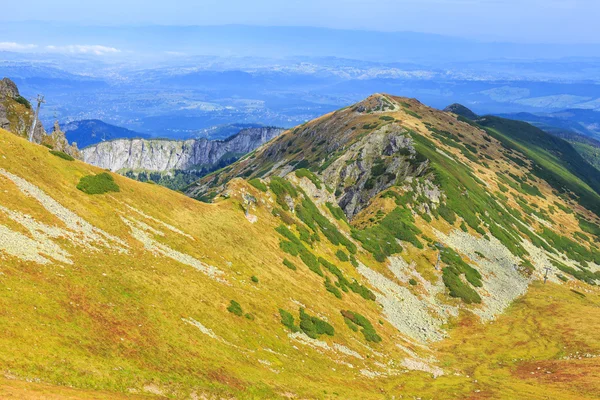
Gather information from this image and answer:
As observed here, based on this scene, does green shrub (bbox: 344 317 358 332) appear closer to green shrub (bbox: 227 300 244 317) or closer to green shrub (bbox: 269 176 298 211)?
green shrub (bbox: 227 300 244 317)

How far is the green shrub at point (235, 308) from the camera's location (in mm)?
39156

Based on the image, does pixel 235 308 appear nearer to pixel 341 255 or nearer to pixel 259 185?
pixel 259 185

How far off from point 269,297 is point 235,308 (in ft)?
24.4

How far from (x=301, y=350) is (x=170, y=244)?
1798 centimetres

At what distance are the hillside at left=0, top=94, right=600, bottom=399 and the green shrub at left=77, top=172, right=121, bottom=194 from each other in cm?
23

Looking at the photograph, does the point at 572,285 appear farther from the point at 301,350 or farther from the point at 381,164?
the point at 301,350

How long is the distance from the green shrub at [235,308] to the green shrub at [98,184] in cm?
2057

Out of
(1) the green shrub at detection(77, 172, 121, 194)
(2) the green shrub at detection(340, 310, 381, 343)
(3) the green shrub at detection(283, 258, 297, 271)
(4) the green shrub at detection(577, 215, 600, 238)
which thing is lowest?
(2) the green shrub at detection(340, 310, 381, 343)

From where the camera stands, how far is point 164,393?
24938mm

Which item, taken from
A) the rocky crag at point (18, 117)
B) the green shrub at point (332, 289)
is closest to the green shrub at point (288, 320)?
the green shrub at point (332, 289)

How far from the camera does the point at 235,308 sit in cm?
3959

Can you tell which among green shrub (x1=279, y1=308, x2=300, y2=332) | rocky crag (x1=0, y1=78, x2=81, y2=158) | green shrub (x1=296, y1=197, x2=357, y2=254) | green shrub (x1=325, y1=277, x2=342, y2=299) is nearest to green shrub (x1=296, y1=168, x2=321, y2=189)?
green shrub (x1=296, y1=197, x2=357, y2=254)

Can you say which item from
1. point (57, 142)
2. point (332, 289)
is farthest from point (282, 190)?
point (57, 142)

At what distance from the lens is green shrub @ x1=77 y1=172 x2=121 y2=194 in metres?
45.9
